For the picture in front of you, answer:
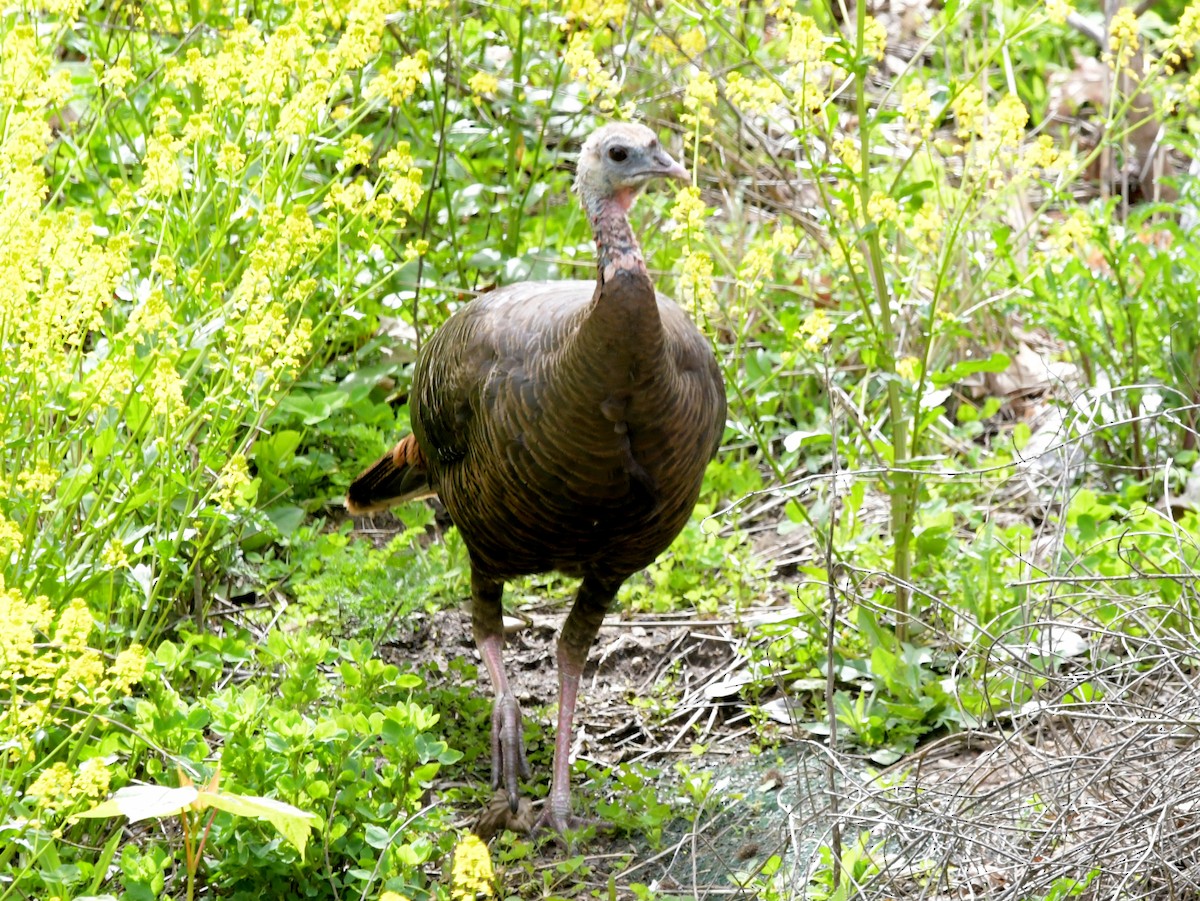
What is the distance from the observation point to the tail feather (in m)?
4.38

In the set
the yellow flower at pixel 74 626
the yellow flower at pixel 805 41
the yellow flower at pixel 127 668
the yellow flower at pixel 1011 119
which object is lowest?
the yellow flower at pixel 127 668

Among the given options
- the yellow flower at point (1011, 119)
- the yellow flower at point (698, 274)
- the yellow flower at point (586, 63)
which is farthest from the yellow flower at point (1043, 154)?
the yellow flower at point (586, 63)

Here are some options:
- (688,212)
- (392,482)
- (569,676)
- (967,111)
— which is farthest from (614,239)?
(392,482)

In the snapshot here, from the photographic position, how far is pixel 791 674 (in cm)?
419

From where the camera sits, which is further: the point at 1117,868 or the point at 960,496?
the point at 960,496

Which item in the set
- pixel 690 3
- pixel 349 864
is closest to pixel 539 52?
pixel 690 3

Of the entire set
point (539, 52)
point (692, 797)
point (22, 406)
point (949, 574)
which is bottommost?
point (692, 797)

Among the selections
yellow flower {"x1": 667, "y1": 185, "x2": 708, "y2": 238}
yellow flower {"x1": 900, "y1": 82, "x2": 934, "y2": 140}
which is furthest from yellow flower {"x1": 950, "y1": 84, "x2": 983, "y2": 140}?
yellow flower {"x1": 667, "y1": 185, "x2": 708, "y2": 238}

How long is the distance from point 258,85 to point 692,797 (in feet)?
6.53

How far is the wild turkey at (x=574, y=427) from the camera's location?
336cm

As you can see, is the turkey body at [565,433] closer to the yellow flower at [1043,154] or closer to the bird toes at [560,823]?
the bird toes at [560,823]

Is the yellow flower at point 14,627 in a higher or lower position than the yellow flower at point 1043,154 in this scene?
lower

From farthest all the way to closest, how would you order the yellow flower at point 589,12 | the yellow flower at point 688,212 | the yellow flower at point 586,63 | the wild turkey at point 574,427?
the yellow flower at point 589,12 → the yellow flower at point 586,63 → the yellow flower at point 688,212 → the wild turkey at point 574,427

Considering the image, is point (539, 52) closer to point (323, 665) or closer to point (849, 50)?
point (849, 50)
